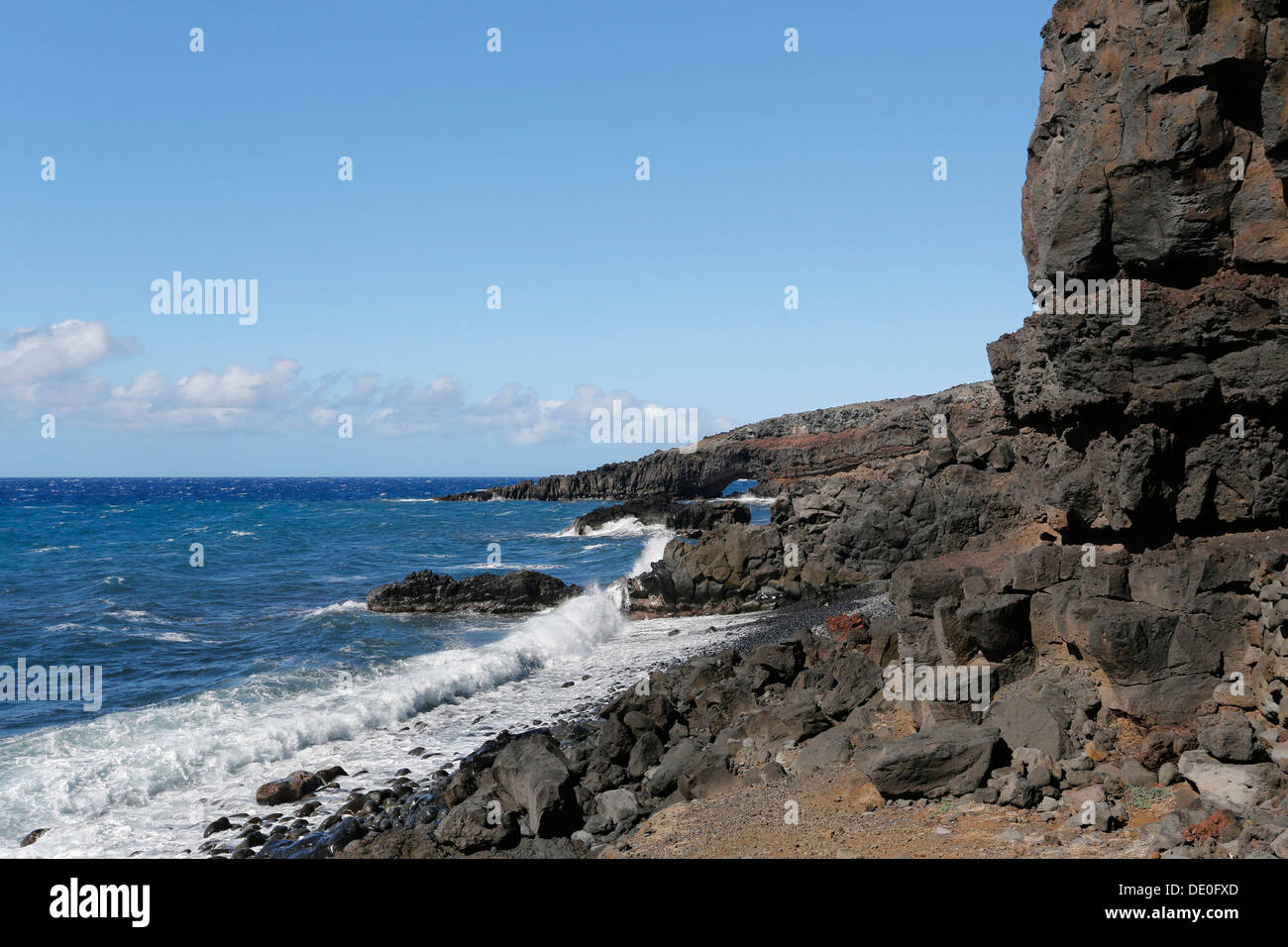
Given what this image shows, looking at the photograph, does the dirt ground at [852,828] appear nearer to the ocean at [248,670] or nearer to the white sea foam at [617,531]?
the ocean at [248,670]

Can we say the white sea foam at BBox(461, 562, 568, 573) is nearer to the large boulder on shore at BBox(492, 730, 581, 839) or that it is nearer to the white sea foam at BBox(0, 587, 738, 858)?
the white sea foam at BBox(0, 587, 738, 858)

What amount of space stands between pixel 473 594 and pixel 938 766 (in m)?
25.0

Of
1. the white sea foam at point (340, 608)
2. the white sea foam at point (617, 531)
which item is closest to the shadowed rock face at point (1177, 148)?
the white sea foam at point (340, 608)

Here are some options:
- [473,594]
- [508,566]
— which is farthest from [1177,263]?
[508,566]

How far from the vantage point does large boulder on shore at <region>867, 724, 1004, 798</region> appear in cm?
958

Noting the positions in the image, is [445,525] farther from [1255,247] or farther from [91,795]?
[1255,247]

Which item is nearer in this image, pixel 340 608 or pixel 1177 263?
pixel 1177 263

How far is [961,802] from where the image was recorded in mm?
9375

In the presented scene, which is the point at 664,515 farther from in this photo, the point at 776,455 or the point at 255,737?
the point at 255,737

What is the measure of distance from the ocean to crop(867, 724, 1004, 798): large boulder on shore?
8684 millimetres

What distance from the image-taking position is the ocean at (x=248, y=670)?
46.6ft

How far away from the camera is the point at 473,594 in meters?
32.7

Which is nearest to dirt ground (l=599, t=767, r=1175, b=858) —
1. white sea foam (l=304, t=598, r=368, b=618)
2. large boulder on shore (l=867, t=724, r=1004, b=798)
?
large boulder on shore (l=867, t=724, r=1004, b=798)
